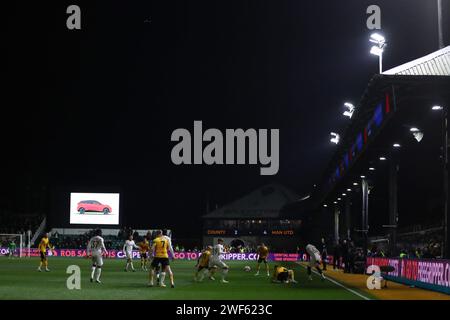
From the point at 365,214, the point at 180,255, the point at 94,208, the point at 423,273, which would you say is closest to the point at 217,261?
the point at 423,273

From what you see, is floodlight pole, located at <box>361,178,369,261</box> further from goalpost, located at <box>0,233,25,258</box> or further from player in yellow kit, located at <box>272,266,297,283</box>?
goalpost, located at <box>0,233,25,258</box>

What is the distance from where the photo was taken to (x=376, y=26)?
26.5 m

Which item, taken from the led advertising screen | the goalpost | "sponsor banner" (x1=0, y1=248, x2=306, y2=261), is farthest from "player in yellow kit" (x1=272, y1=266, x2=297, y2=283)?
the led advertising screen

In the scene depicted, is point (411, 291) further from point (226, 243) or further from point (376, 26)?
point (226, 243)

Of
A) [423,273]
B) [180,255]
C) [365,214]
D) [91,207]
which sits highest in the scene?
[91,207]

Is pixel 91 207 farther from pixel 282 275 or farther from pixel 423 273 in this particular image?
pixel 423 273

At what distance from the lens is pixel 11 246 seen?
73.9 m

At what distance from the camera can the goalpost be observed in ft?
238

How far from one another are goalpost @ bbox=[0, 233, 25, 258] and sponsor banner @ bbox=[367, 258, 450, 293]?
48.2 meters

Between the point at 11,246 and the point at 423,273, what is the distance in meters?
56.0

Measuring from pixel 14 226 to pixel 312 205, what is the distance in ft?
126

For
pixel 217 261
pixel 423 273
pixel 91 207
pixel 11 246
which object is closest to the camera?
pixel 423 273
